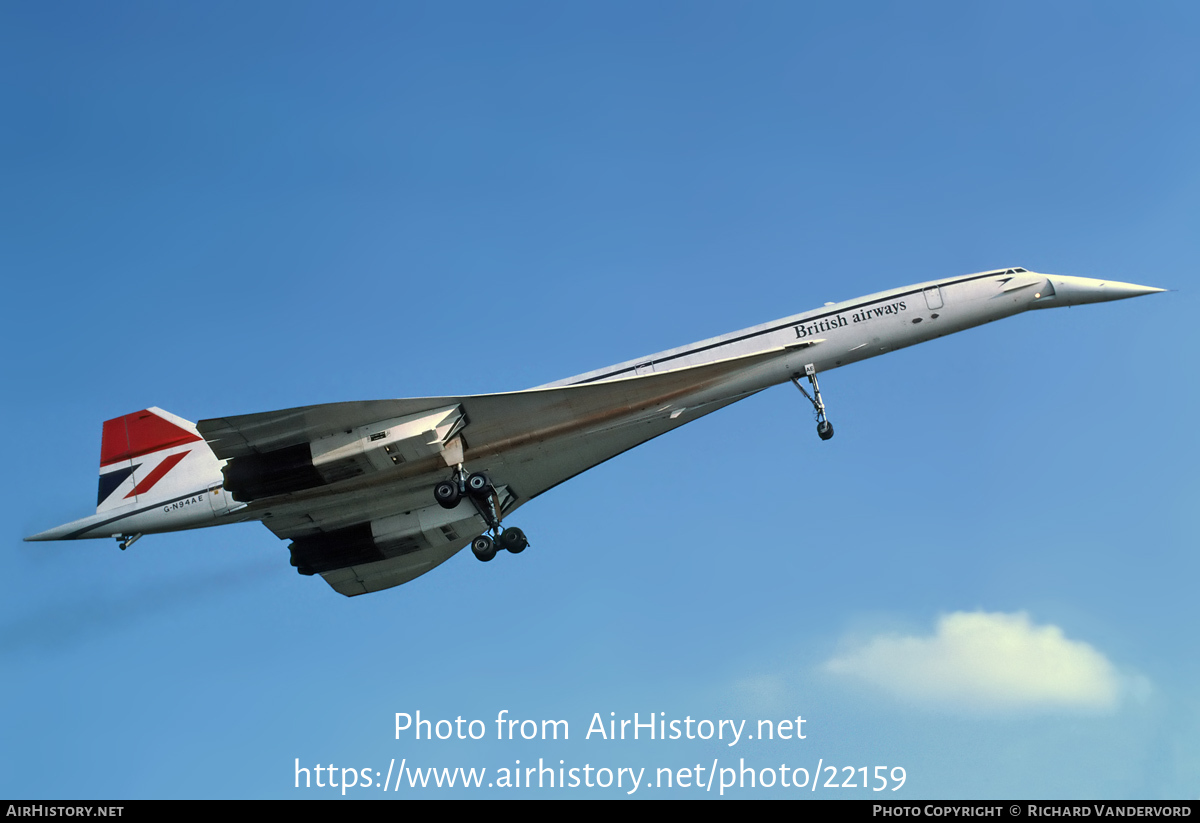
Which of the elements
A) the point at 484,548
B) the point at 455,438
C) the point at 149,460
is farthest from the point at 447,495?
the point at 149,460

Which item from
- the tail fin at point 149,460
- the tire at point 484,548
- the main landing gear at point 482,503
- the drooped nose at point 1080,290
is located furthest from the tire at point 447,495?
the drooped nose at point 1080,290

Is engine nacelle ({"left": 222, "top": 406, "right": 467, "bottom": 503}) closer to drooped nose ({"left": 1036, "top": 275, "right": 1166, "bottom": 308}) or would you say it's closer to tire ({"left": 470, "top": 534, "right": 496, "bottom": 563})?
tire ({"left": 470, "top": 534, "right": 496, "bottom": 563})

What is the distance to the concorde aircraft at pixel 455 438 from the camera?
781 inches

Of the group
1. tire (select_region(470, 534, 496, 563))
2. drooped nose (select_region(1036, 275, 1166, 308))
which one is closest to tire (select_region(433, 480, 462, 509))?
tire (select_region(470, 534, 496, 563))

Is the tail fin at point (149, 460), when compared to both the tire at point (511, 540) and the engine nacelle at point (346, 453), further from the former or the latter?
the tire at point (511, 540)

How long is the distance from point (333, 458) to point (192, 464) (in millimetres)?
4272

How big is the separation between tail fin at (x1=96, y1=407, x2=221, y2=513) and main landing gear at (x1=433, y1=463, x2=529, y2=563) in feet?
17.2

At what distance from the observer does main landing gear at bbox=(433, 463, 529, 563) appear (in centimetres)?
2008

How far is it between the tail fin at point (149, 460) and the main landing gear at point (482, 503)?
524cm
